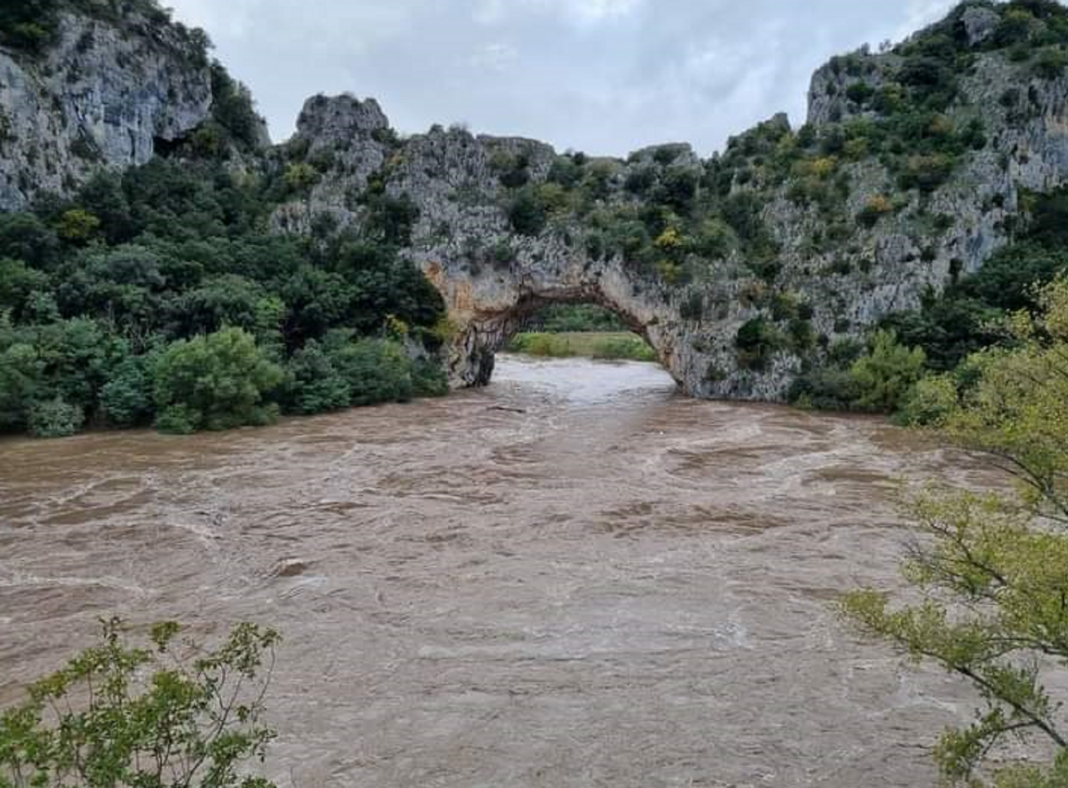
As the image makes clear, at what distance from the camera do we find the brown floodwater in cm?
613

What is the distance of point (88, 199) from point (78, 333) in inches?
461

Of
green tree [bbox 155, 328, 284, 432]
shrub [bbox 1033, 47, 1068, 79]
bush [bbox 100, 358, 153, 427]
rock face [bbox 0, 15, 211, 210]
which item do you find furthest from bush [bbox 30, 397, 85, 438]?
shrub [bbox 1033, 47, 1068, 79]

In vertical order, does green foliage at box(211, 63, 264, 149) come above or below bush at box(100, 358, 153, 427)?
above

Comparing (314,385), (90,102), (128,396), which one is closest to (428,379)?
(314,385)

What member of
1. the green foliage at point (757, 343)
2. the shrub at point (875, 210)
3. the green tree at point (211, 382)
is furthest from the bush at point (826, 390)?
the green tree at point (211, 382)

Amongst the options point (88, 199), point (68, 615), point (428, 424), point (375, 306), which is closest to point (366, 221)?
point (375, 306)

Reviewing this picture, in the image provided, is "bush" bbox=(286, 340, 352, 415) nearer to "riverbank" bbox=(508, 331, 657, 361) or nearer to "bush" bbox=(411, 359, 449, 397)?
"bush" bbox=(411, 359, 449, 397)

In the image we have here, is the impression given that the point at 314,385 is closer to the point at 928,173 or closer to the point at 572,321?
the point at 928,173

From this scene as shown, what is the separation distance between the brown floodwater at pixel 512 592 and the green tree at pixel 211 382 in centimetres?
156

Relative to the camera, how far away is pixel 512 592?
941 centimetres

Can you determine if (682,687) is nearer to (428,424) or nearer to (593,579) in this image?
(593,579)

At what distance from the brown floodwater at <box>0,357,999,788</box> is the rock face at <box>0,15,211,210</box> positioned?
55.9ft

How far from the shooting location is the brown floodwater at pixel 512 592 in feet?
20.1

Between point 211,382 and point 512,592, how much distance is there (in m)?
14.2
